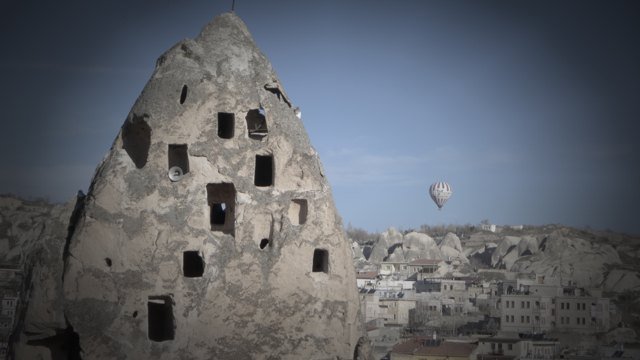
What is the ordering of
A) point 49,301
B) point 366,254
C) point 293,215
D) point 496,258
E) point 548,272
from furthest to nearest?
point 366,254
point 496,258
point 548,272
point 293,215
point 49,301

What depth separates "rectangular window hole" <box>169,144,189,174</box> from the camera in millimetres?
10375

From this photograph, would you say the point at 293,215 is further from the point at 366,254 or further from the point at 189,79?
the point at 366,254

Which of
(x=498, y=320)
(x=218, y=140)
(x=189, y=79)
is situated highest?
(x=189, y=79)

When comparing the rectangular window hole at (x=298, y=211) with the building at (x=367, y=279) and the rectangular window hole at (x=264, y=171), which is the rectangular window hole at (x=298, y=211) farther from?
the building at (x=367, y=279)

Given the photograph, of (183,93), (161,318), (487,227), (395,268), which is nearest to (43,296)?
(161,318)

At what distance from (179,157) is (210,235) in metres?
1.01

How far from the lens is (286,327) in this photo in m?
10.3

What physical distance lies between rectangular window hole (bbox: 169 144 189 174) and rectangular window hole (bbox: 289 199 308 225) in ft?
4.43

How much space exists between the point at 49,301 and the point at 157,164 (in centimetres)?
198

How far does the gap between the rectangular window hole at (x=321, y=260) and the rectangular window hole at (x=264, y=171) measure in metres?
1.04

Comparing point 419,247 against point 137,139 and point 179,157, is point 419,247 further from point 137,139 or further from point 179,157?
point 179,157

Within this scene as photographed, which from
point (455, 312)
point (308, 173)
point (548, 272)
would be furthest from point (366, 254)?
point (308, 173)

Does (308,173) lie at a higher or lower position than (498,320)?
higher

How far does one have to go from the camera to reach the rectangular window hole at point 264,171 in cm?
1080
